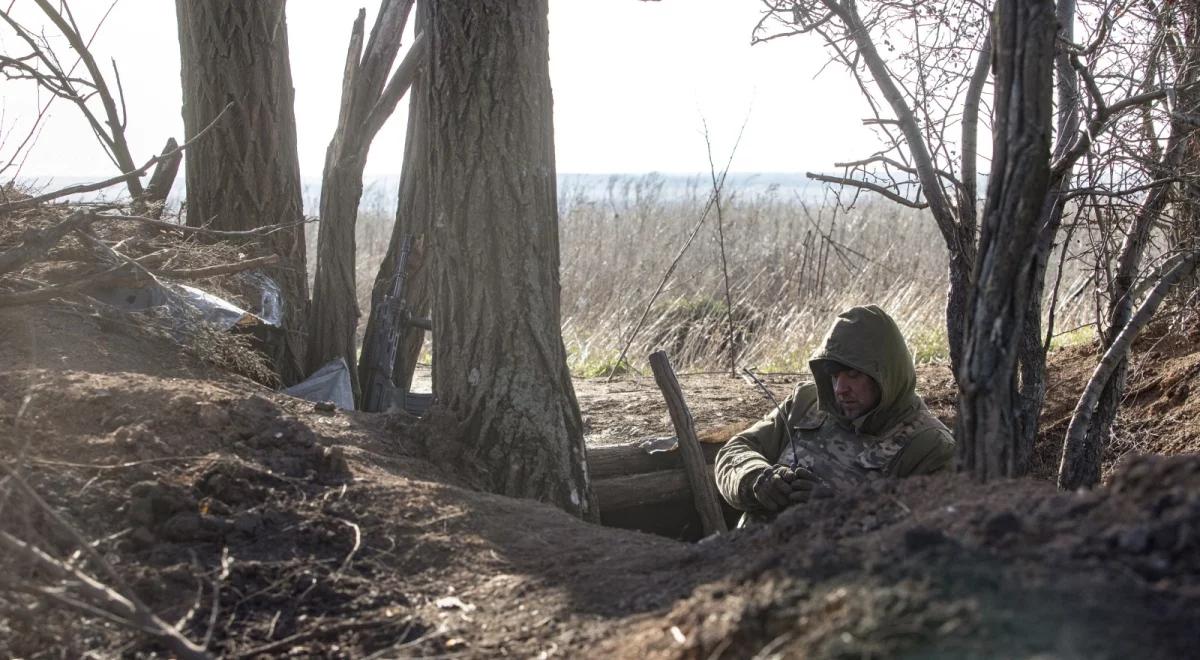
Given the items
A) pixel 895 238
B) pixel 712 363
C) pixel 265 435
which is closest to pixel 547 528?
pixel 265 435

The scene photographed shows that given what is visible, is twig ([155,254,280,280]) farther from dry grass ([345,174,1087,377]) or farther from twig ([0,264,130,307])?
dry grass ([345,174,1087,377])

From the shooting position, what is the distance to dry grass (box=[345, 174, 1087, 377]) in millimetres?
9625

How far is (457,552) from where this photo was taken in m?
3.33

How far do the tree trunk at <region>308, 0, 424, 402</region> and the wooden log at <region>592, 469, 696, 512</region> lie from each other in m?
1.68

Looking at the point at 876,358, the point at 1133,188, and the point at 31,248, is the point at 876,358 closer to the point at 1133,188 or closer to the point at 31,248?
the point at 1133,188

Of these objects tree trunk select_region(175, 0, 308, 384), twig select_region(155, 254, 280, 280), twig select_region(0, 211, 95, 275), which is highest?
tree trunk select_region(175, 0, 308, 384)

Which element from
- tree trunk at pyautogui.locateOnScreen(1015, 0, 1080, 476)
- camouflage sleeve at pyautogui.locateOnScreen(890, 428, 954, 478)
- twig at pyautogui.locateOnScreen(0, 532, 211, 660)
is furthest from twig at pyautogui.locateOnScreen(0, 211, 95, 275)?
tree trunk at pyautogui.locateOnScreen(1015, 0, 1080, 476)

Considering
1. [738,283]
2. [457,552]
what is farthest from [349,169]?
[738,283]

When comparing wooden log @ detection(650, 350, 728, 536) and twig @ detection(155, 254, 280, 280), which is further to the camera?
wooden log @ detection(650, 350, 728, 536)

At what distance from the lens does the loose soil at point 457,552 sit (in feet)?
6.83

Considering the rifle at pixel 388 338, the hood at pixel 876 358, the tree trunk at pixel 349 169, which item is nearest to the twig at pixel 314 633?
the hood at pixel 876 358

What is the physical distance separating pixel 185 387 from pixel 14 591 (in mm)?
1547

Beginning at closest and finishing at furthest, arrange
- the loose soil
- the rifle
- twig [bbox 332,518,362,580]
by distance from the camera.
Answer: the loose soil, twig [bbox 332,518,362,580], the rifle

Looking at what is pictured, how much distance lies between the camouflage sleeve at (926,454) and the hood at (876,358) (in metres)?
0.17
